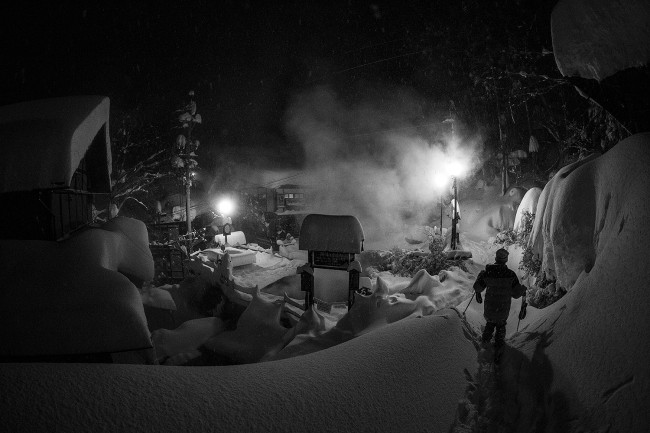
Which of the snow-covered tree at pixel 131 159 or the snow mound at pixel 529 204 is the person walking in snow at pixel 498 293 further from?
the snow-covered tree at pixel 131 159

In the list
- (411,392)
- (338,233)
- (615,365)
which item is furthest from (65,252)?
(338,233)

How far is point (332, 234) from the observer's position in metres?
11.7

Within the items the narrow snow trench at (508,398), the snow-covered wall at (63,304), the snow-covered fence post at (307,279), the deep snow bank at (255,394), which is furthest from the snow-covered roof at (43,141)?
the snow-covered fence post at (307,279)

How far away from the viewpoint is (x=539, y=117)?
19172 millimetres

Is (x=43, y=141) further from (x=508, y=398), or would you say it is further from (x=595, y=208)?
(x=595, y=208)

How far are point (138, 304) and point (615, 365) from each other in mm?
5272

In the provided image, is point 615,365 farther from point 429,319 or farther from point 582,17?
point 582,17

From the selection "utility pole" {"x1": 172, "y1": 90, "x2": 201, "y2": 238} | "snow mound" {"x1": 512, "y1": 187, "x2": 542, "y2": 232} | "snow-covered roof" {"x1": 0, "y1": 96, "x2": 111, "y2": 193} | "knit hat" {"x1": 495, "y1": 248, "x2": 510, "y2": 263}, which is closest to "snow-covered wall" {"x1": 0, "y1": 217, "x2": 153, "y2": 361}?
"snow-covered roof" {"x1": 0, "y1": 96, "x2": 111, "y2": 193}

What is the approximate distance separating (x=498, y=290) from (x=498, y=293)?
0.05 metres

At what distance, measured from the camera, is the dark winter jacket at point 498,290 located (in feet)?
17.3

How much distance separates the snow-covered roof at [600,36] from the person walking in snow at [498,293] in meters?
3.41

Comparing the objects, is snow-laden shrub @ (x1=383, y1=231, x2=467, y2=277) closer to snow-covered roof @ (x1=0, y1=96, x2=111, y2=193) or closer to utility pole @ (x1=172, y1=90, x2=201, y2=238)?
utility pole @ (x1=172, y1=90, x2=201, y2=238)

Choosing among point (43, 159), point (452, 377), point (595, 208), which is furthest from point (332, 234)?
point (43, 159)

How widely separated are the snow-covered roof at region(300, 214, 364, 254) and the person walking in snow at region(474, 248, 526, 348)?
6.14 meters
